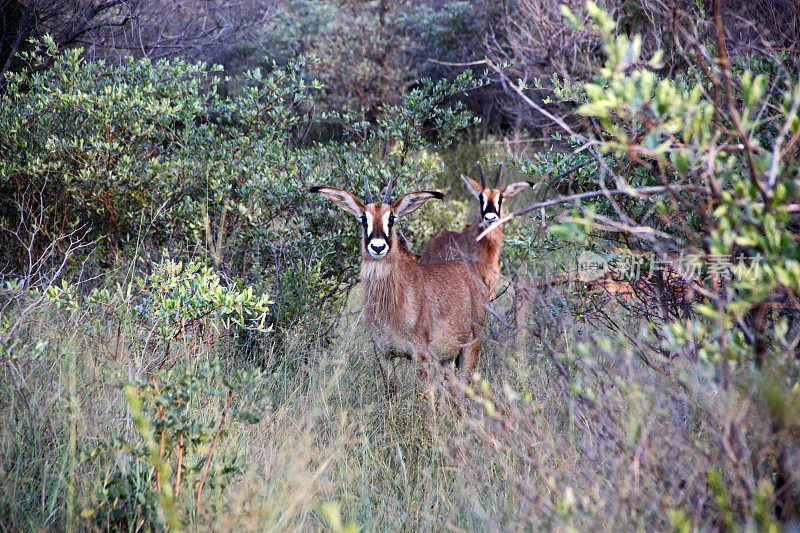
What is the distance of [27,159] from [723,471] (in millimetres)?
5718

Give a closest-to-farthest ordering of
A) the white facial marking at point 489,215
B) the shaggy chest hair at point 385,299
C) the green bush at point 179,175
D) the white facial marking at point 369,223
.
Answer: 1. the white facial marking at point 369,223
2. the shaggy chest hair at point 385,299
3. the green bush at point 179,175
4. the white facial marking at point 489,215

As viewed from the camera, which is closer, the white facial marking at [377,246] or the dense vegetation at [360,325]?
the dense vegetation at [360,325]

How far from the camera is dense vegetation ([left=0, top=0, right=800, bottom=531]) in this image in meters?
2.08

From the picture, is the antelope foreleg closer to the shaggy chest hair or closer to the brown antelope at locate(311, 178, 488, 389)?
the brown antelope at locate(311, 178, 488, 389)

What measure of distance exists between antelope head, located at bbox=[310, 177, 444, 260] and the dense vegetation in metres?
0.77

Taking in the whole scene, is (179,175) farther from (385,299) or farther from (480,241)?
(480,241)

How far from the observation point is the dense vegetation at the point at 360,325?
2.08 metres

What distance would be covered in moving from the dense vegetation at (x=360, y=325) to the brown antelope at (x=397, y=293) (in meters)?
0.35

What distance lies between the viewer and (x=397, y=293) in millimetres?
4828

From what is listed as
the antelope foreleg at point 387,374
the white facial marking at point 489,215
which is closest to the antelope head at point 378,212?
the antelope foreleg at point 387,374

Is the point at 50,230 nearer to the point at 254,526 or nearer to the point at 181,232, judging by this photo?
the point at 181,232

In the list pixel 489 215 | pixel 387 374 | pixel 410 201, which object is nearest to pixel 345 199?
pixel 410 201

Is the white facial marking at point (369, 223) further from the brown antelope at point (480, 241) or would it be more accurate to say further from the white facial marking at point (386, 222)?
the brown antelope at point (480, 241)

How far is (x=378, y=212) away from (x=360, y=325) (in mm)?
1501
